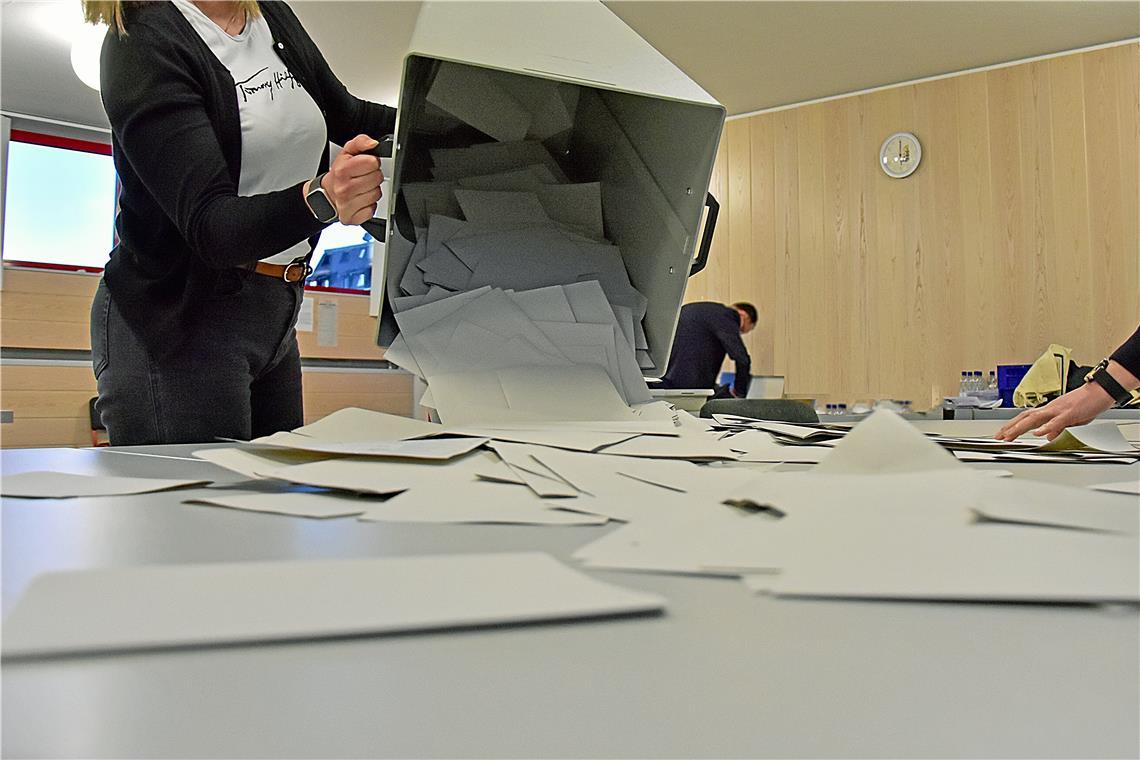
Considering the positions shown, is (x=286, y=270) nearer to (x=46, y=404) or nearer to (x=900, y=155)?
(x=46, y=404)

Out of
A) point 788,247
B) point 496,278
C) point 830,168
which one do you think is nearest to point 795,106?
point 830,168

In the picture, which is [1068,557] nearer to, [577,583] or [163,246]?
[577,583]

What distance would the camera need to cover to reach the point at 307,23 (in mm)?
3797

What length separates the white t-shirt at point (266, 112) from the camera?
3.24 feet

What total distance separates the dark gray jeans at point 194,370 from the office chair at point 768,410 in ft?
2.14

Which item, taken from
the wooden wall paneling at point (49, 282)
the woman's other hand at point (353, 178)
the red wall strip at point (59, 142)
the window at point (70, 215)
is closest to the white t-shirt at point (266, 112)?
the woman's other hand at point (353, 178)

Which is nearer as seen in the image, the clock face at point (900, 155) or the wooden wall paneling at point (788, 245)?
the clock face at point (900, 155)

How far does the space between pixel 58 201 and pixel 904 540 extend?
5.56 m

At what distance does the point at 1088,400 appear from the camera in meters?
0.91

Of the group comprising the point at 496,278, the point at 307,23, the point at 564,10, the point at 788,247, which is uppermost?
the point at 307,23

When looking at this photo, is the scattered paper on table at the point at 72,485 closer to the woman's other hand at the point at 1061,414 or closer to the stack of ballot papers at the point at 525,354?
the stack of ballot papers at the point at 525,354

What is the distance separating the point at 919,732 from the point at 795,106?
519 cm

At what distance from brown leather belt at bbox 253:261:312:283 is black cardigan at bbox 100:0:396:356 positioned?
7cm

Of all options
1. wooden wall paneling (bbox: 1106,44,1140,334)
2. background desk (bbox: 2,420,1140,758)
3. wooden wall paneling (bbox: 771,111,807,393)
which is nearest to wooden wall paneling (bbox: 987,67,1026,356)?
wooden wall paneling (bbox: 1106,44,1140,334)
